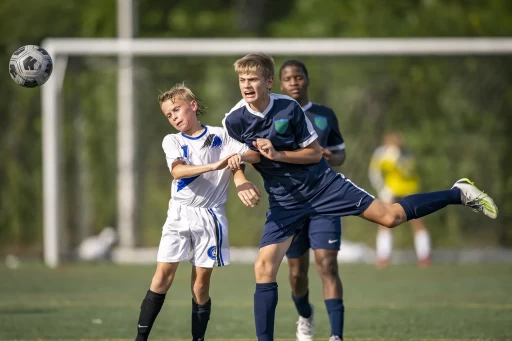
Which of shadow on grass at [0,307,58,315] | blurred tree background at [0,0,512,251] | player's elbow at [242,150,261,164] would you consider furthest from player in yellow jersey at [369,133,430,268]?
player's elbow at [242,150,261,164]

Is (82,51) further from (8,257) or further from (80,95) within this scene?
(8,257)

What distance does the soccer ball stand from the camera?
7.36m

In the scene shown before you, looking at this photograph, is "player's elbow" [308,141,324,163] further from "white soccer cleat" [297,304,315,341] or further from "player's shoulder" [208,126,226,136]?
"white soccer cleat" [297,304,315,341]

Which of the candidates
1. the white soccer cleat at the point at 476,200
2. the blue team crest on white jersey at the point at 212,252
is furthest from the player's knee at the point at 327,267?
the white soccer cleat at the point at 476,200

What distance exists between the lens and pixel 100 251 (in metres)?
14.8

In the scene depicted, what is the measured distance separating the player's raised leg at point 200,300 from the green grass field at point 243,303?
957mm

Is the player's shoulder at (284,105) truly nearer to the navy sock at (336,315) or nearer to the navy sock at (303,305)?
the navy sock at (336,315)

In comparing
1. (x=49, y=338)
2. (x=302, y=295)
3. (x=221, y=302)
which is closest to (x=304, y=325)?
(x=302, y=295)

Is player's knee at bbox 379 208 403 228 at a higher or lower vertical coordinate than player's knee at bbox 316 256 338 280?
higher

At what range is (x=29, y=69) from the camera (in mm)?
7355

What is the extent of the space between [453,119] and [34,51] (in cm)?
932

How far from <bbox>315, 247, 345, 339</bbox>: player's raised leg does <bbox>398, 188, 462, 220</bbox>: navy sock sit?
0.68 meters

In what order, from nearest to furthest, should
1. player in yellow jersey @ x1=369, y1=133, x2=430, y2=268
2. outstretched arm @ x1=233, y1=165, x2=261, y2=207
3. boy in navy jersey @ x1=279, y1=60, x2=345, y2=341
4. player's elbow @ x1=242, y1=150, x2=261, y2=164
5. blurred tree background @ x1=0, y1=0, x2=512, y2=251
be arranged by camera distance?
outstretched arm @ x1=233, y1=165, x2=261, y2=207
player's elbow @ x1=242, y1=150, x2=261, y2=164
boy in navy jersey @ x1=279, y1=60, x2=345, y2=341
player in yellow jersey @ x1=369, y1=133, x2=430, y2=268
blurred tree background @ x1=0, y1=0, x2=512, y2=251

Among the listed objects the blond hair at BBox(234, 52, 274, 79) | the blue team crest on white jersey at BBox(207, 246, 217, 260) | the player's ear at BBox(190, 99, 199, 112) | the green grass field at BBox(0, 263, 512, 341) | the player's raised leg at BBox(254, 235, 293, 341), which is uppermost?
the blond hair at BBox(234, 52, 274, 79)
